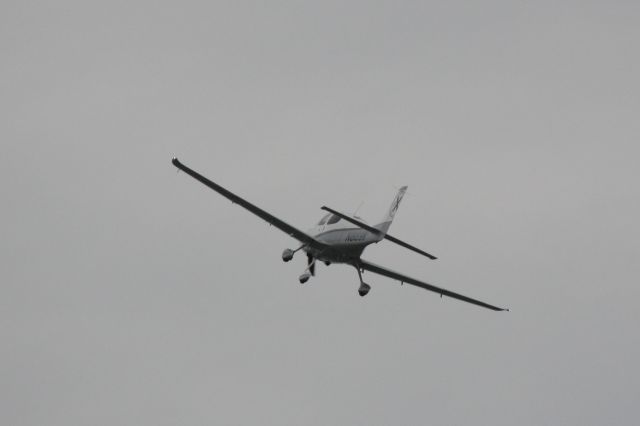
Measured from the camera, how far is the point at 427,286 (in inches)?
2048

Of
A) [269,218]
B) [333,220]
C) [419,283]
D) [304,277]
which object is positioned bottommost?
[304,277]

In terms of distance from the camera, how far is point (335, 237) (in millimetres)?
48562

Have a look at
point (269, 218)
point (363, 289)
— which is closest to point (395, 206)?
point (363, 289)

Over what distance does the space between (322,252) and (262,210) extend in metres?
3.46

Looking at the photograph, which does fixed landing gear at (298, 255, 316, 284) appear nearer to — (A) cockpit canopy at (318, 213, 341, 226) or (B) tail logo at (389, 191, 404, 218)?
(A) cockpit canopy at (318, 213, 341, 226)

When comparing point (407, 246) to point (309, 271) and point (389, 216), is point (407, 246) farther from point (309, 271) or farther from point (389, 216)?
point (309, 271)

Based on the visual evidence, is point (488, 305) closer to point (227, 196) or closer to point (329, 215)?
point (329, 215)

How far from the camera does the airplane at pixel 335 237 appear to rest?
46094mm

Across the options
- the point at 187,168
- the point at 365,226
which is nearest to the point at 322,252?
the point at 365,226

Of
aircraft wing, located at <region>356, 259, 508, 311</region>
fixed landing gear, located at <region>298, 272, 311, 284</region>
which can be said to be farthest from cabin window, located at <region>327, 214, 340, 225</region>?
aircraft wing, located at <region>356, 259, 508, 311</region>

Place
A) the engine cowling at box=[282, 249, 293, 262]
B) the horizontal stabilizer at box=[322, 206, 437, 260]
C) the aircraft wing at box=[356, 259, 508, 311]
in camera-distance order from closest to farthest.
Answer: the horizontal stabilizer at box=[322, 206, 437, 260], the engine cowling at box=[282, 249, 293, 262], the aircraft wing at box=[356, 259, 508, 311]

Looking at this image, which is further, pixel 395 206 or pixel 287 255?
pixel 287 255

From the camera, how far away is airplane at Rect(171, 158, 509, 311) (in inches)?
1815

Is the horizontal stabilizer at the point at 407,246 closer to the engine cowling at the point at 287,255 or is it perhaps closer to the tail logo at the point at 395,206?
the tail logo at the point at 395,206
